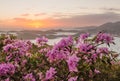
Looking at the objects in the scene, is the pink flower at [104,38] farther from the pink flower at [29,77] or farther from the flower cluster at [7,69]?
the flower cluster at [7,69]

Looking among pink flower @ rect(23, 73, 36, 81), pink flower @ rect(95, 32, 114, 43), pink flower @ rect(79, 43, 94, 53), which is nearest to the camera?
pink flower @ rect(79, 43, 94, 53)

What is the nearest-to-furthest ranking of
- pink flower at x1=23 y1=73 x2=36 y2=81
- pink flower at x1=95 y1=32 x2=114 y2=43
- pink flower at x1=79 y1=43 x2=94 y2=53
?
pink flower at x1=79 y1=43 x2=94 y2=53
pink flower at x1=95 y1=32 x2=114 y2=43
pink flower at x1=23 y1=73 x2=36 y2=81

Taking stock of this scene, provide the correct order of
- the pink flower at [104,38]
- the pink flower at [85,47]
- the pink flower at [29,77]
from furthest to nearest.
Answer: the pink flower at [29,77] → the pink flower at [104,38] → the pink flower at [85,47]

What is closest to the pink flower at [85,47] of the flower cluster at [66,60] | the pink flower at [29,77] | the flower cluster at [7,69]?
the flower cluster at [66,60]

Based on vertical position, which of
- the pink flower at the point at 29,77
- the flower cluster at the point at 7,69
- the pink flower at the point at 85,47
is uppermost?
the pink flower at the point at 85,47

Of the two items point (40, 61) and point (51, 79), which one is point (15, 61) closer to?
point (40, 61)

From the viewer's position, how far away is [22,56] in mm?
8609

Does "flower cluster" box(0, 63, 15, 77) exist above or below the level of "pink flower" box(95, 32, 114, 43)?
below

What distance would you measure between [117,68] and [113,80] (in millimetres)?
855

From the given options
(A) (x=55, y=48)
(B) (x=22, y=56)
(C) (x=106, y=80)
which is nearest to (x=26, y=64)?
(B) (x=22, y=56)

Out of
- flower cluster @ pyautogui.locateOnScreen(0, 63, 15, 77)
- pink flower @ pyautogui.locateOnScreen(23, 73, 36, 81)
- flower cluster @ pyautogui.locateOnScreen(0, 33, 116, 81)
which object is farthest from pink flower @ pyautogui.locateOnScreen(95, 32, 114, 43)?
flower cluster @ pyautogui.locateOnScreen(0, 63, 15, 77)

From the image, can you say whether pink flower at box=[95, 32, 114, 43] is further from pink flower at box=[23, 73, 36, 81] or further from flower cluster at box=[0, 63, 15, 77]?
flower cluster at box=[0, 63, 15, 77]

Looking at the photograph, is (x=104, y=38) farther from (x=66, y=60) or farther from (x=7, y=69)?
(x=7, y=69)

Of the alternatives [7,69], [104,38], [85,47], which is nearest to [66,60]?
[85,47]
